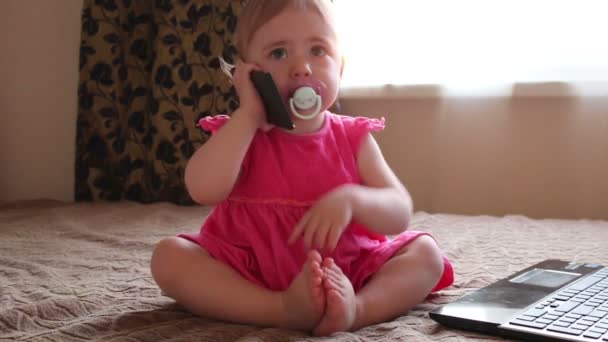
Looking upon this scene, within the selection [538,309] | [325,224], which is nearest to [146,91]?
[325,224]

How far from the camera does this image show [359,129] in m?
1.08

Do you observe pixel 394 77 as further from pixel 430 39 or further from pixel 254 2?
pixel 254 2

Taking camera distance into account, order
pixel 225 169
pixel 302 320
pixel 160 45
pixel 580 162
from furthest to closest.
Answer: pixel 160 45 → pixel 580 162 → pixel 225 169 → pixel 302 320

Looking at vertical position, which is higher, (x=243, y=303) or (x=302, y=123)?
Answer: (x=302, y=123)

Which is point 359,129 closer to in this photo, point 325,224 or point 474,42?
point 325,224

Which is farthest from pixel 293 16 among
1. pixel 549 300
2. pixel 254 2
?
pixel 549 300

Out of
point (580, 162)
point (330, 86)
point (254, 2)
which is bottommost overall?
point (580, 162)

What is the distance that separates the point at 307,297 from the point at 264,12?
1.37 ft

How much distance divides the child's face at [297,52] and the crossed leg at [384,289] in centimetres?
25

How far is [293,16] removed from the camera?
3.27 ft

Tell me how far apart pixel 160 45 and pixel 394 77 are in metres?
0.73

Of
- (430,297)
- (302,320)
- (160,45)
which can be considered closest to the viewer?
(302,320)

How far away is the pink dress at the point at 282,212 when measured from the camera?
968mm

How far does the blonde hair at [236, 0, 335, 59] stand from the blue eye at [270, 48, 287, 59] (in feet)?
0.15
